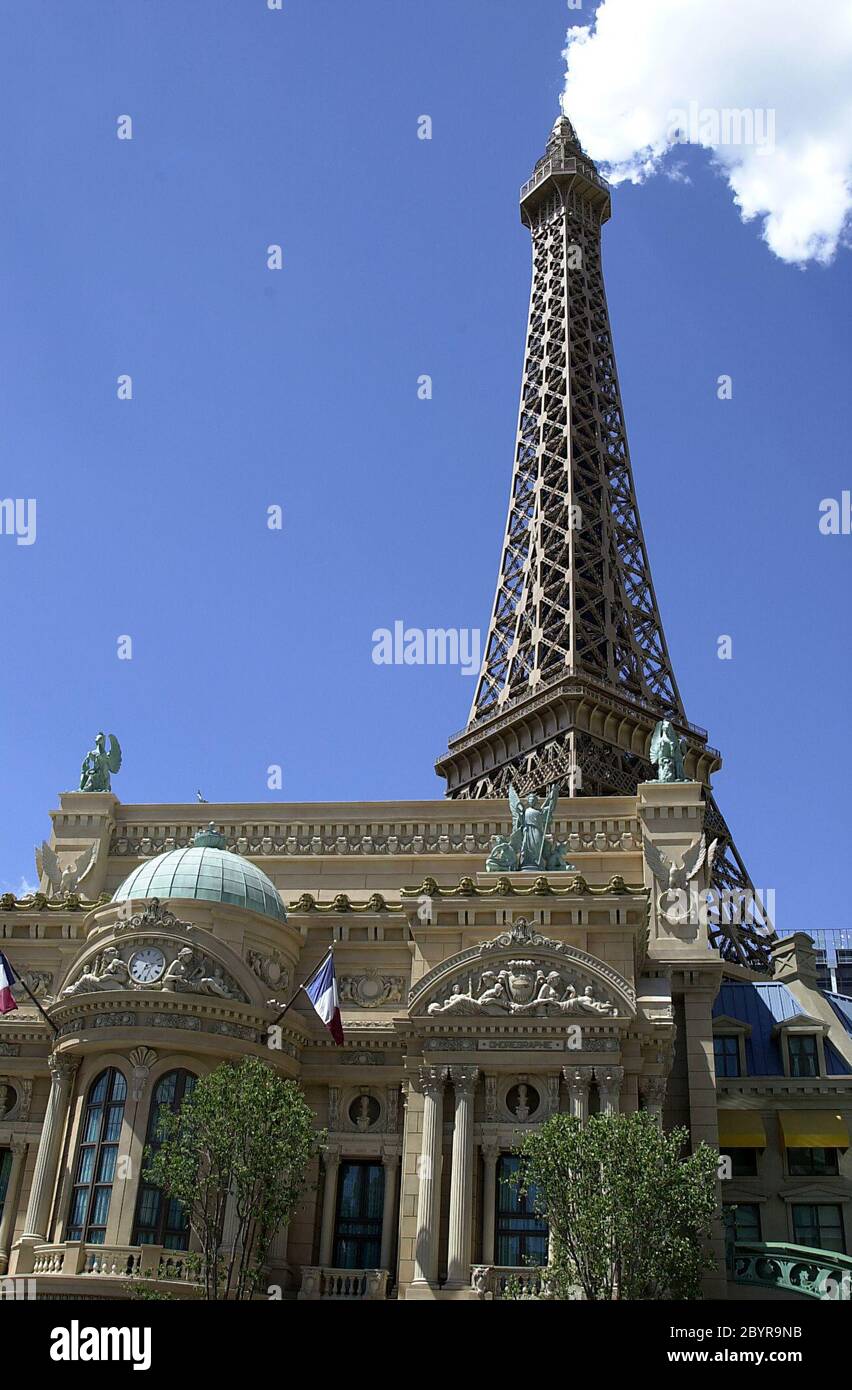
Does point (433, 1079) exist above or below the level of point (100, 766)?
below

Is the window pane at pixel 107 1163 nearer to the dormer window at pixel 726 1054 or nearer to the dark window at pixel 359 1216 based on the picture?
the dark window at pixel 359 1216

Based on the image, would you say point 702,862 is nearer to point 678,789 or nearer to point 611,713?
point 678,789

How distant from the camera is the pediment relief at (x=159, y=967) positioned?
3531 cm

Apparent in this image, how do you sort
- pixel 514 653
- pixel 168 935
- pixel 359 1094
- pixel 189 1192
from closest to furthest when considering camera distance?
pixel 189 1192
pixel 168 935
pixel 359 1094
pixel 514 653

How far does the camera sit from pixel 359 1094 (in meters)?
38.5

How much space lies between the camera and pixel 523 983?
35312mm

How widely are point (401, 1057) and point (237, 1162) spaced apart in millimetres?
8581

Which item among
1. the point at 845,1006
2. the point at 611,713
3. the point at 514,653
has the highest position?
the point at 514,653

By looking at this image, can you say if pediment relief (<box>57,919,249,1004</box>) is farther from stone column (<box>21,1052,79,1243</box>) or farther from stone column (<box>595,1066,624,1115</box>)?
stone column (<box>595,1066,624,1115</box>)

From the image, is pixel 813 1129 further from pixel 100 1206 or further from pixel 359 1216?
pixel 100 1206

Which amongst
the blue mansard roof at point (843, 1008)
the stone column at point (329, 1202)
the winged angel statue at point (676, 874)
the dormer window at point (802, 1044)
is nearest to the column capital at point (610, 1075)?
the stone column at point (329, 1202)

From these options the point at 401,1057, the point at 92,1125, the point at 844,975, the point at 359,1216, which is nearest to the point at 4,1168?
the point at 92,1125
